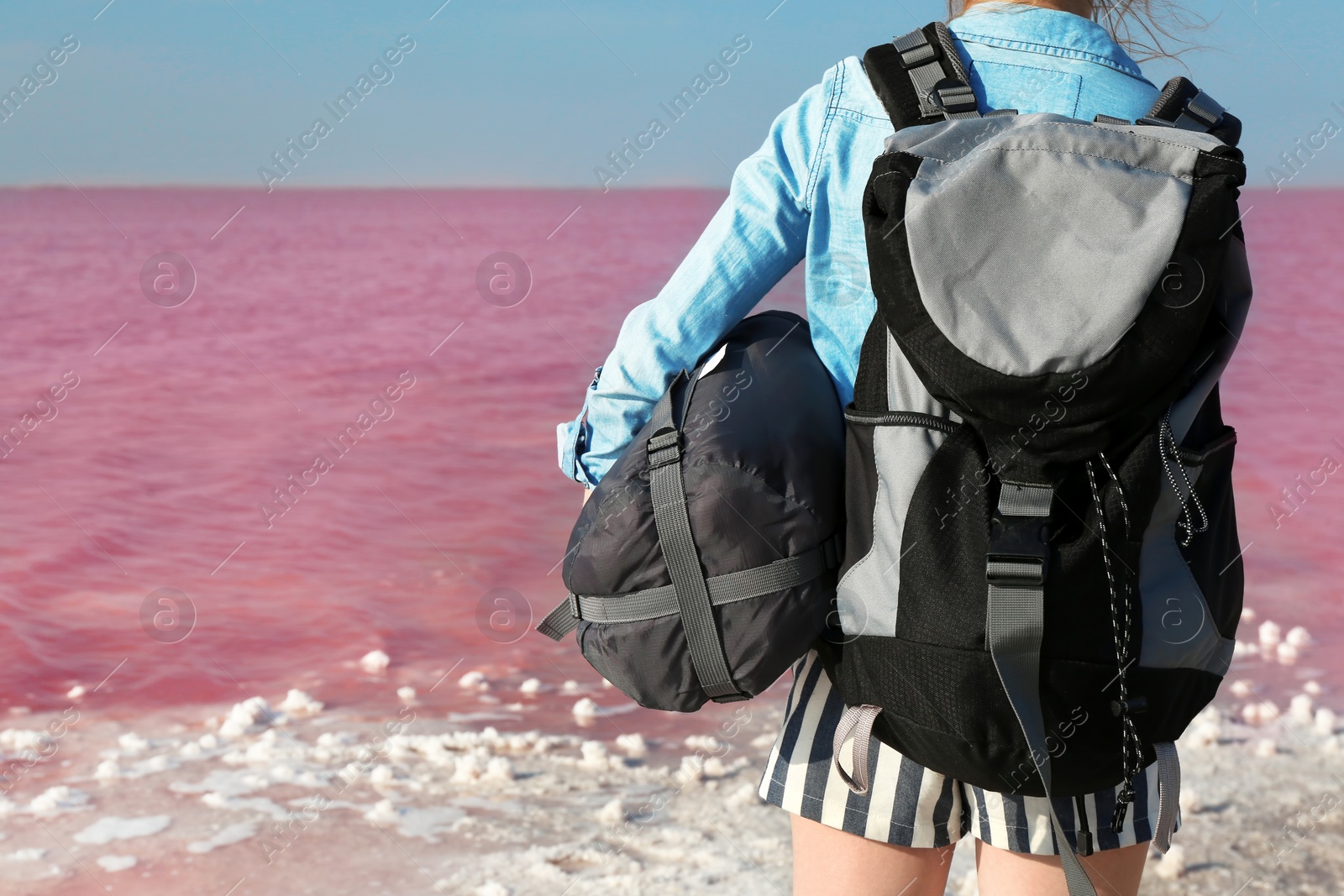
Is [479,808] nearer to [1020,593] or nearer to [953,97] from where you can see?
[1020,593]

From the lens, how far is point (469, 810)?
121 inches

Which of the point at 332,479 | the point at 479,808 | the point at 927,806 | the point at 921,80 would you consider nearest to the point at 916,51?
the point at 921,80

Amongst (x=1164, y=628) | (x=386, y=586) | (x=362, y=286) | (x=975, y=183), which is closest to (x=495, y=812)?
(x=1164, y=628)

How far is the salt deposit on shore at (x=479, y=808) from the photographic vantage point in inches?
109

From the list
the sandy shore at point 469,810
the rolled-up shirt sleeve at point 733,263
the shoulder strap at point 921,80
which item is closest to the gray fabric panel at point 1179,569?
the shoulder strap at point 921,80

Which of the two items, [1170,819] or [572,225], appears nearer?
[1170,819]

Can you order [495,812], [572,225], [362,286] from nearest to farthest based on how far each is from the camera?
[495,812] → [362,286] → [572,225]

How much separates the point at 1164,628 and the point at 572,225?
1520 inches

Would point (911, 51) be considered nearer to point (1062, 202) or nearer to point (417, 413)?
point (1062, 202)

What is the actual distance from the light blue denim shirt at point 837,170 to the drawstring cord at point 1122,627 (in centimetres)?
32

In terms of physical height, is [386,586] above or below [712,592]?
below

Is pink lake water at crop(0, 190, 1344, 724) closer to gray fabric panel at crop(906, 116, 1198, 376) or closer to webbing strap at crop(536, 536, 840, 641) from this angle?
webbing strap at crop(536, 536, 840, 641)

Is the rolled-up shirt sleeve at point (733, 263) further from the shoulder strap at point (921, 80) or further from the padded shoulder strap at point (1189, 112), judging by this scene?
the padded shoulder strap at point (1189, 112)

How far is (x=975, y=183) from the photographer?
44.0 inches
